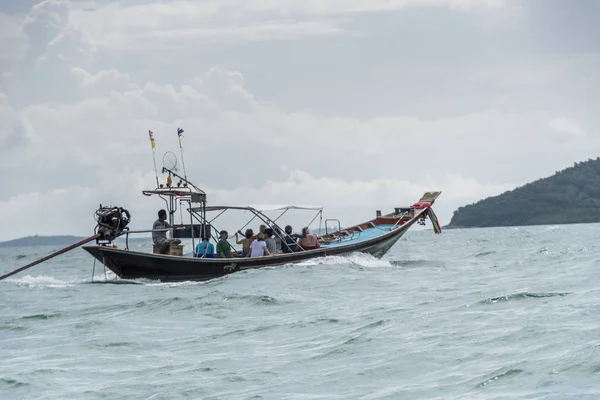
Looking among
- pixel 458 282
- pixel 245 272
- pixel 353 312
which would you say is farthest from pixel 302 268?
pixel 353 312

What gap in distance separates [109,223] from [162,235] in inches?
86.2

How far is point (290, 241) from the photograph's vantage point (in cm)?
3319

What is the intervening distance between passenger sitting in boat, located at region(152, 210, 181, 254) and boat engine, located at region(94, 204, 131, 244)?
1.23 metres

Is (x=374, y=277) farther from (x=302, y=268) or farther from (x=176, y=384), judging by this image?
(x=176, y=384)

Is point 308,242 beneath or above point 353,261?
above

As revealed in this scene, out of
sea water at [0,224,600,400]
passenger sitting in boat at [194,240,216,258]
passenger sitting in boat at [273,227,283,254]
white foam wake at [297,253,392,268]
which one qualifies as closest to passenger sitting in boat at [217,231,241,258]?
passenger sitting in boat at [194,240,216,258]

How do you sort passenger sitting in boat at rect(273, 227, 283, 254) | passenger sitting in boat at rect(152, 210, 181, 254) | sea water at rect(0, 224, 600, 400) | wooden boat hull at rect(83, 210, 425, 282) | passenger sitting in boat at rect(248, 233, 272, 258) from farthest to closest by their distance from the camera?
1. passenger sitting in boat at rect(273, 227, 283, 254)
2. passenger sitting in boat at rect(248, 233, 272, 258)
3. passenger sitting in boat at rect(152, 210, 181, 254)
4. wooden boat hull at rect(83, 210, 425, 282)
5. sea water at rect(0, 224, 600, 400)

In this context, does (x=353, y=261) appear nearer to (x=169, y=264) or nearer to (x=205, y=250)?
(x=205, y=250)

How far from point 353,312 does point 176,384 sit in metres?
6.89

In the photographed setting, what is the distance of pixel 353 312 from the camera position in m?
18.9

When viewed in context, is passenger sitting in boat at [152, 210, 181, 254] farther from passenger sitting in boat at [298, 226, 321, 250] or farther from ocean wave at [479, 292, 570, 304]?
ocean wave at [479, 292, 570, 304]

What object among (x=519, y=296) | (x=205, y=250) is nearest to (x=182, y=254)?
(x=205, y=250)

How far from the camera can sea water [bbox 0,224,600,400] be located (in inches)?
466

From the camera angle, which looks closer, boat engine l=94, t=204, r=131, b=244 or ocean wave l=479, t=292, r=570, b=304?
ocean wave l=479, t=292, r=570, b=304
